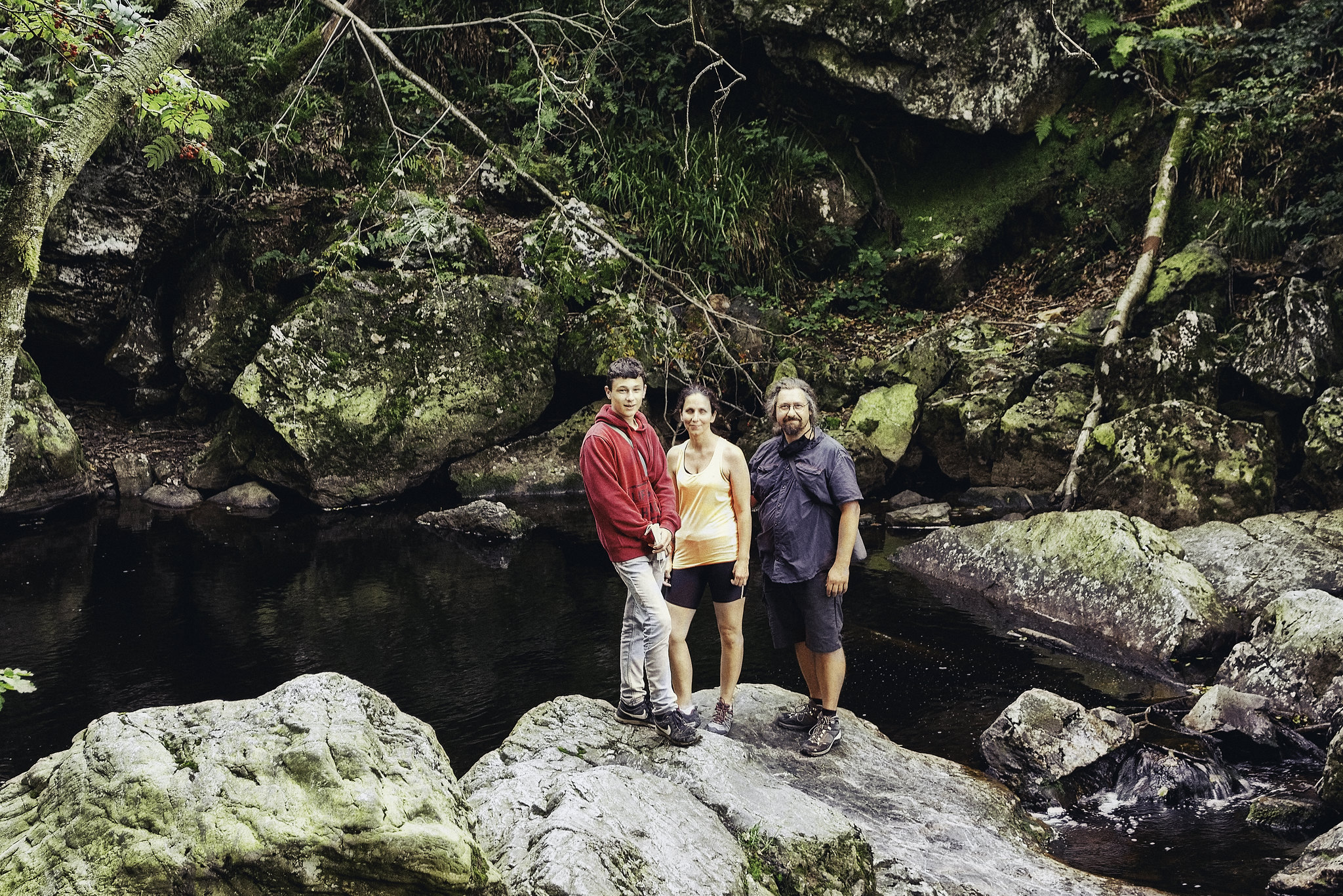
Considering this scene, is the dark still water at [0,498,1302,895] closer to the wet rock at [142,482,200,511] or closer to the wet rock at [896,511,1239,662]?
the wet rock at [896,511,1239,662]

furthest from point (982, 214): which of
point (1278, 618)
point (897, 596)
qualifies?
point (1278, 618)

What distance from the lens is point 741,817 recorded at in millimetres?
3559

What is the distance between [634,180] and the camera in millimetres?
15352

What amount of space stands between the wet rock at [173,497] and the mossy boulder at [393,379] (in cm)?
91

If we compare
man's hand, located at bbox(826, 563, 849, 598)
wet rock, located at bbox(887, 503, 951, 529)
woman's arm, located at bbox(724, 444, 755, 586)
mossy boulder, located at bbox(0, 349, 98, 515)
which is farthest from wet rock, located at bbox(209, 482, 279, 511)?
man's hand, located at bbox(826, 563, 849, 598)

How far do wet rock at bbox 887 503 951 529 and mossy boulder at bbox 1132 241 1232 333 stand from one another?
372 centimetres

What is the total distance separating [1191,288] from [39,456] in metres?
15.1

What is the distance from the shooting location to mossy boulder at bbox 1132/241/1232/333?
11.6m

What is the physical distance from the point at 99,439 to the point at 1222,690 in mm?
15359

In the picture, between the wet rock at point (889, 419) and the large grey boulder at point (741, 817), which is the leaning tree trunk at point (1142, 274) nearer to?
the wet rock at point (889, 419)

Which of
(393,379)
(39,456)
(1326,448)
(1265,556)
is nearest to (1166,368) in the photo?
(1326,448)

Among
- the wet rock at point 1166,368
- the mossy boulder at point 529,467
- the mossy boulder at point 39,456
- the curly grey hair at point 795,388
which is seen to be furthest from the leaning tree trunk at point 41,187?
the mossy boulder at point 39,456

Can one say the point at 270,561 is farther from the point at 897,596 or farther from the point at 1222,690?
the point at 1222,690

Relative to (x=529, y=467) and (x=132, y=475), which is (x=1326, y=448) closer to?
(x=529, y=467)
